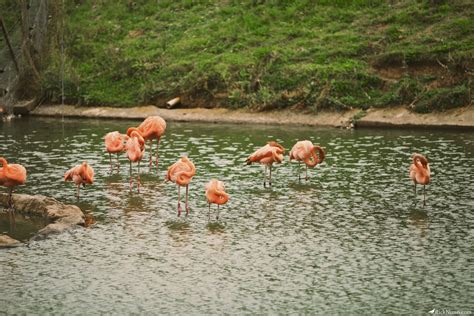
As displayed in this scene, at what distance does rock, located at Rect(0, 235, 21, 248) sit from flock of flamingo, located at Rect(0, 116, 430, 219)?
6.28 ft

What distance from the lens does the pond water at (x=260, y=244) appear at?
9.94 m

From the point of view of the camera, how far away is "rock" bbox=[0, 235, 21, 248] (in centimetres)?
1216

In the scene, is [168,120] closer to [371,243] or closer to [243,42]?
[243,42]

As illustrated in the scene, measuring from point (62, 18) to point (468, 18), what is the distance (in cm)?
1322

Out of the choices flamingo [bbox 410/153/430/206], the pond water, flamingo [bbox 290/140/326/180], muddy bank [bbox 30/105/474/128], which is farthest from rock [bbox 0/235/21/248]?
muddy bank [bbox 30/105/474/128]

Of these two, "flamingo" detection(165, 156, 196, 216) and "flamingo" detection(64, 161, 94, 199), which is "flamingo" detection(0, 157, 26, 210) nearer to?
"flamingo" detection(64, 161, 94, 199)

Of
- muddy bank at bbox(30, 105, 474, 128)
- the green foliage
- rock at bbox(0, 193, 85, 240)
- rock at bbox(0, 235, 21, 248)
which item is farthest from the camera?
the green foliage

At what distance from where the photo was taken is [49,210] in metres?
13.6

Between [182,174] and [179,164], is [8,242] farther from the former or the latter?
[179,164]

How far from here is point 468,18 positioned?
86.6 ft

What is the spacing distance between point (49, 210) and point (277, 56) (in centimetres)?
1458

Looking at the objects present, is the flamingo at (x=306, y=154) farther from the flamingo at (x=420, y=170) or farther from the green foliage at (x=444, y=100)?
the green foliage at (x=444, y=100)

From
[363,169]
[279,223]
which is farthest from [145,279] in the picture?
[363,169]

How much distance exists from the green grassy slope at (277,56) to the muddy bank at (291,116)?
37 centimetres
